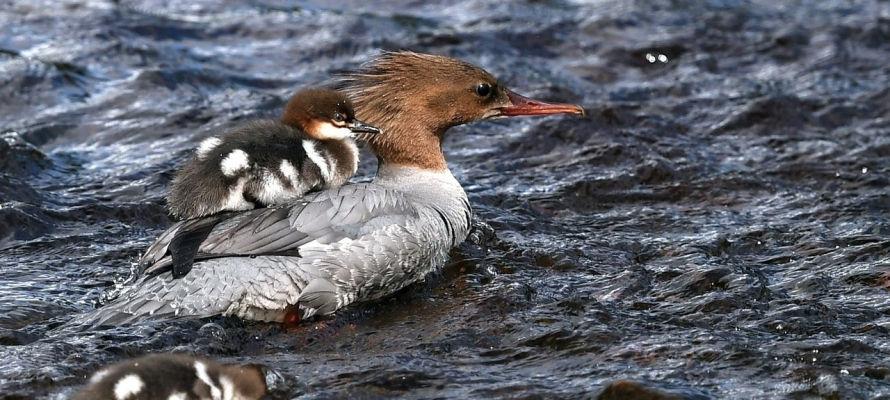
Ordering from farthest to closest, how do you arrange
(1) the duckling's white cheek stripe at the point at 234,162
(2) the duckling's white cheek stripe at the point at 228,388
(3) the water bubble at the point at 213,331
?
(1) the duckling's white cheek stripe at the point at 234,162
(3) the water bubble at the point at 213,331
(2) the duckling's white cheek stripe at the point at 228,388

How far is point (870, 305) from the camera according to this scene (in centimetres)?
548

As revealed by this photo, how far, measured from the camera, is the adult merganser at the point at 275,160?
5.69m

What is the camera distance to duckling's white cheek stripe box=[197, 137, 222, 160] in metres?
5.79

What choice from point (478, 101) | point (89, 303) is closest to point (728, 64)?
point (478, 101)

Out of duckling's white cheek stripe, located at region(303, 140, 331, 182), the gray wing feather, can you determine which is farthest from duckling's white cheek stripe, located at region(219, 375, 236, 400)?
duckling's white cheek stripe, located at region(303, 140, 331, 182)

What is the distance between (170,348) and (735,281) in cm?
256

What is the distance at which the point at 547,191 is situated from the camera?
7.32m

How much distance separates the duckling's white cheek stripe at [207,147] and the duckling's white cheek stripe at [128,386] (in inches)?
67.4

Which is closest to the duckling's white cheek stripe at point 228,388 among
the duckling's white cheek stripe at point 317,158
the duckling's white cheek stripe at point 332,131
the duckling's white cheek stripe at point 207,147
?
the duckling's white cheek stripe at point 207,147

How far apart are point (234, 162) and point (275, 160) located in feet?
0.64

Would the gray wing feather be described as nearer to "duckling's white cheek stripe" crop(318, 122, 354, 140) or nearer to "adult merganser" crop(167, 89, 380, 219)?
"adult merganser" crop(167, 89, 380, 219)

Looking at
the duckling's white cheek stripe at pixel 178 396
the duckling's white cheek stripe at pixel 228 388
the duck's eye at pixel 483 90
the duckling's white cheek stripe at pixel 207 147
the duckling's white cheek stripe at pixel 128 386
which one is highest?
the duck's eye at pixel 483 90

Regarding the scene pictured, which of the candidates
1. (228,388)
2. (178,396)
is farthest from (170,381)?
(228,388)

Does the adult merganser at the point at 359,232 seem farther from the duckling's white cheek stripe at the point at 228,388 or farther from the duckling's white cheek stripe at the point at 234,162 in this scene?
the duckling's white cheek stripe at the point at 228,388
